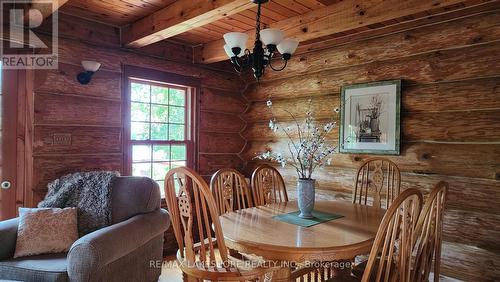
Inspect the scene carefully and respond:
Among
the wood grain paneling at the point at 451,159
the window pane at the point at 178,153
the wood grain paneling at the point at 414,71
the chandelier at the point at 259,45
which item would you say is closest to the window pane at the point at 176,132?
the window pane at the point at 178,153

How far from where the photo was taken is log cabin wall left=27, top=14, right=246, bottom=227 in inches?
105

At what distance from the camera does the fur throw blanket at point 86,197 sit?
2338 millimetres

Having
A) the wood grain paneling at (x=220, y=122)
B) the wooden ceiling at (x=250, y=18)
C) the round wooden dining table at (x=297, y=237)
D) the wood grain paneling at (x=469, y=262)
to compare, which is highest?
the wooden ceiling at (x=250, y=18)

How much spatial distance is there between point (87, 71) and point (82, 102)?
30 centimetres

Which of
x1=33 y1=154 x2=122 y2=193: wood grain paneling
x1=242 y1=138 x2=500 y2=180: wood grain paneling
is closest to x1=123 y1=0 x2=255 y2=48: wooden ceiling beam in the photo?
x1=33 y1=154 x2=122 y2=193: wood grain paneling

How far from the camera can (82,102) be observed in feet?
9.48

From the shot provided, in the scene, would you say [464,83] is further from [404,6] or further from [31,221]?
[31,221]

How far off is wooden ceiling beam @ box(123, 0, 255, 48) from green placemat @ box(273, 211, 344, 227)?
59.1 inches

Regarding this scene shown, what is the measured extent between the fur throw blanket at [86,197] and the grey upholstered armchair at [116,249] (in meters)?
0.07

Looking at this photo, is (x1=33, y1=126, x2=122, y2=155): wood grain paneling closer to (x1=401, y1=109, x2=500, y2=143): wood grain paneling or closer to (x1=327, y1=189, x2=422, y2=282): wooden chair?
(x1=327, y1=189, x2=422, y2=282): wooden chair

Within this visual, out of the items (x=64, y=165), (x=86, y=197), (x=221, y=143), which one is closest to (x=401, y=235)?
(x=86, y=197)

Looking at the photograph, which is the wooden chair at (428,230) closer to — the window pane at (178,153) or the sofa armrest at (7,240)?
the sofa armrest at (7,240)

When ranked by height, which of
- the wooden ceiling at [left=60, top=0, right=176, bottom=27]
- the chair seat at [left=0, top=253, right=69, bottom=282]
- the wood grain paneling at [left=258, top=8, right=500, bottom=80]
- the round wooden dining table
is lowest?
the chair seat at [left=0, top=253, right=69, bottom=282]

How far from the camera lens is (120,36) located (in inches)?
124
